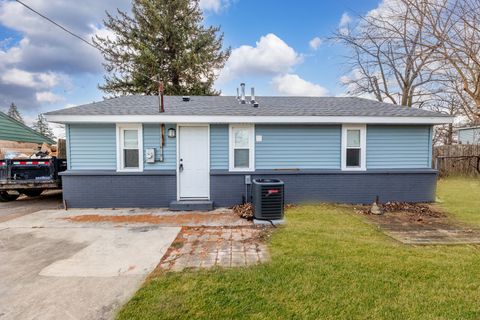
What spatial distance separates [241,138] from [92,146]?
4169mm

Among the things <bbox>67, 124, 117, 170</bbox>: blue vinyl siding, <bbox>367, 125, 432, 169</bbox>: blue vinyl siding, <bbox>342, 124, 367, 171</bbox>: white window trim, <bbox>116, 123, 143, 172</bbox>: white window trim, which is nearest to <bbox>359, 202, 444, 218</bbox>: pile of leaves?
<bbox>367, 125, 432, 169</bbox>: blue vinyl siding

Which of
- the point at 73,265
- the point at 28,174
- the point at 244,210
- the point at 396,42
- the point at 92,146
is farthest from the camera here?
the point at 396,42

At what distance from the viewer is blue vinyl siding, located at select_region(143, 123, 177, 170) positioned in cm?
667

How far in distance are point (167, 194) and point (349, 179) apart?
5.24 metres

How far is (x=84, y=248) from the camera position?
13.0ft

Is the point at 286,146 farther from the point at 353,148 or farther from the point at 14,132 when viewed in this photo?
the point at 14,132

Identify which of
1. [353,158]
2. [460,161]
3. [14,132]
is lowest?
[460,161]

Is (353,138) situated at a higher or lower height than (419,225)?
higher

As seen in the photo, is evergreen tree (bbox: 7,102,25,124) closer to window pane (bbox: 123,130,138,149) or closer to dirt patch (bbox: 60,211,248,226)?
window pane (bbox: 123,130,138,149)

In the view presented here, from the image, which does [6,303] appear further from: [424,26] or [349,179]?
[424,26]

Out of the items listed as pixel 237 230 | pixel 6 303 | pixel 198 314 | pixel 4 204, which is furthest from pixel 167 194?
pixel 4 204

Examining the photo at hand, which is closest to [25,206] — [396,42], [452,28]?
[396,42]

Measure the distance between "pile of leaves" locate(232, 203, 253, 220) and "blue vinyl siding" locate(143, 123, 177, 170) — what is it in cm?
212

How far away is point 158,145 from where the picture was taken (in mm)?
6699
